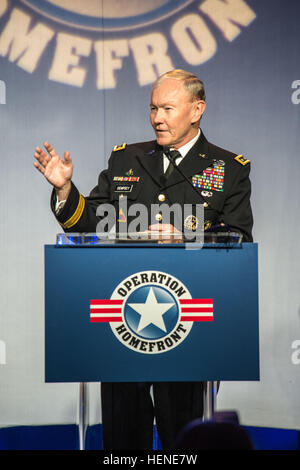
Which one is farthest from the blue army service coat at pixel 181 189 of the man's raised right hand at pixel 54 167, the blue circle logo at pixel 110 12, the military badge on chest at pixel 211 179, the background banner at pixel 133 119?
the blue circle logo at pixel 110 12

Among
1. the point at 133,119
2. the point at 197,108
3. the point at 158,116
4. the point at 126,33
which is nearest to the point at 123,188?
the point at 158,116

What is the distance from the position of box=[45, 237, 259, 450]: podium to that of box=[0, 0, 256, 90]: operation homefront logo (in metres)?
2.19

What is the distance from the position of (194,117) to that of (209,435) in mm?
1566

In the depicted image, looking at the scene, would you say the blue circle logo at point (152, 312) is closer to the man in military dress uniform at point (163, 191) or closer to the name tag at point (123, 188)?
the man in military dress uniform at point (163, 191)

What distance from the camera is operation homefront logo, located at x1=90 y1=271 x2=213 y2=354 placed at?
5.89ft

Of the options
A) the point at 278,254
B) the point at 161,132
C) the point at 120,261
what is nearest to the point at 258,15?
the point at 278,254

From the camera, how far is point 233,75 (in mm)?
3768

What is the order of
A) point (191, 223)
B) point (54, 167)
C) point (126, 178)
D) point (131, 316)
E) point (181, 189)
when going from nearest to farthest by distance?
point (131, 316), point (54, 167), point (191, 223), point (181, 189), point (126, 178)

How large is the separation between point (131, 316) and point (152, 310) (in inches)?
2.4

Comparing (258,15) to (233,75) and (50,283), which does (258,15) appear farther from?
(50,283)

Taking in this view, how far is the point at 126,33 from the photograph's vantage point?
12.3 ft

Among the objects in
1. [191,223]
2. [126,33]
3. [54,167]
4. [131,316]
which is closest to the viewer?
[131,316]

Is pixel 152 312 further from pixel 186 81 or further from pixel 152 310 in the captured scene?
pixel 186 81

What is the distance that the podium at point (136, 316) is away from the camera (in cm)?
180
